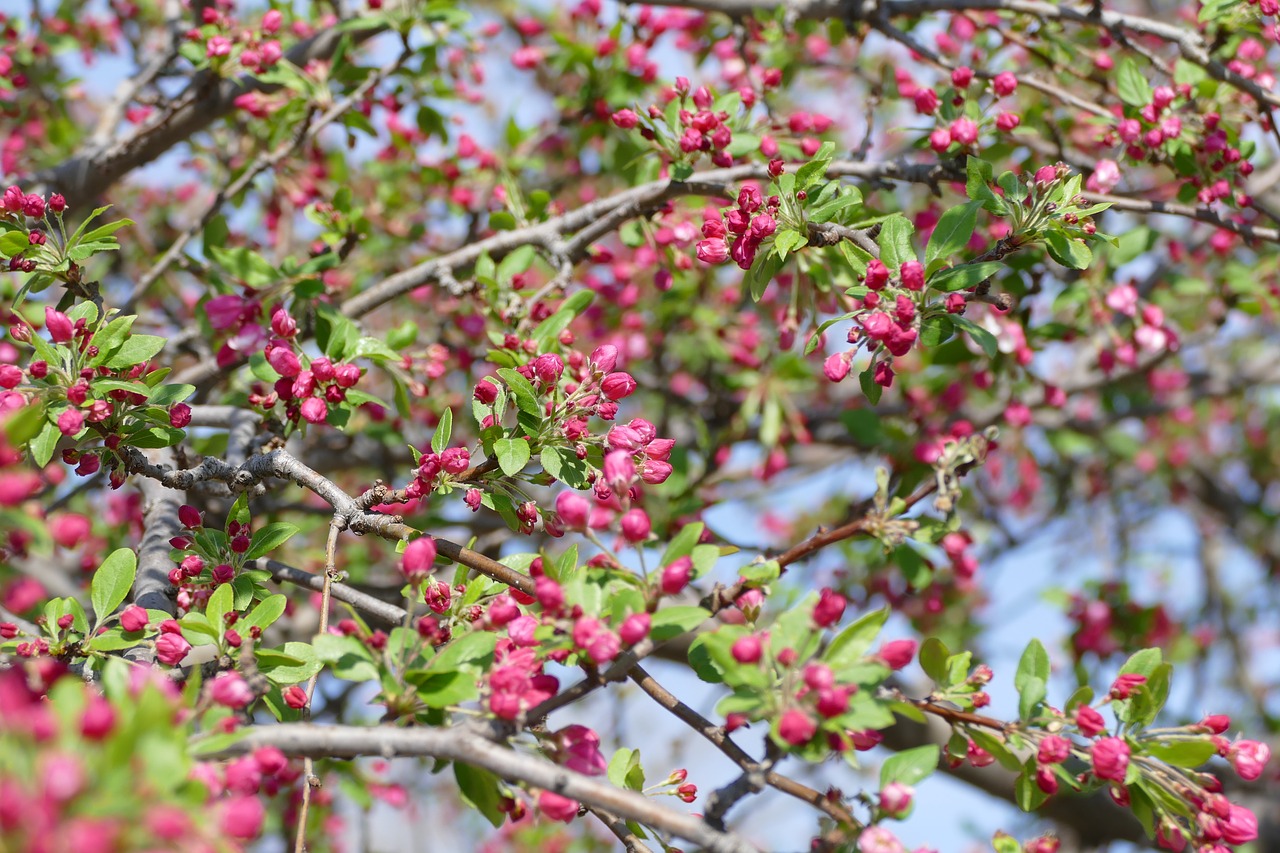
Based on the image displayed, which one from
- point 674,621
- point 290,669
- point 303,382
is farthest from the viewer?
point 303,382

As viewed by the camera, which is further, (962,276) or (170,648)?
(962,276)

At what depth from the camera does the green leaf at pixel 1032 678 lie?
1.74m

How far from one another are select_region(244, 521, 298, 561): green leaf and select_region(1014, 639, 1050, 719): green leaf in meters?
1.56

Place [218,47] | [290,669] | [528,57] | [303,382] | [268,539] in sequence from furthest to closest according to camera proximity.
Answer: [528,57] < [218,47] < [303,382] < [268,539] < [290,669]

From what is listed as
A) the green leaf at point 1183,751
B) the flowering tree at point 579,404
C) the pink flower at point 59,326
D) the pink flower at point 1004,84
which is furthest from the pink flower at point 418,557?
the pink flower at point 1004,84

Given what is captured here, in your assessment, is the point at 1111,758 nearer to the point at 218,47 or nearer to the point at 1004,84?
the point at 1004,84

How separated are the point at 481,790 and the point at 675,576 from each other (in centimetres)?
50

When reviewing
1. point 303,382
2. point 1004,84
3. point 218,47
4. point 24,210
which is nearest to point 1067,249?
point 1004,84

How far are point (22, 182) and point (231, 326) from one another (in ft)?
3.16

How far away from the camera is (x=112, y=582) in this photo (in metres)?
1.91

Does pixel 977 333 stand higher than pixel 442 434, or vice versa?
pixel 977 333

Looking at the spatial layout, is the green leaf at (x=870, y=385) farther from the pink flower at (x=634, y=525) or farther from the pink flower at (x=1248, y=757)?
the pink flower at (x=1248, y=757)

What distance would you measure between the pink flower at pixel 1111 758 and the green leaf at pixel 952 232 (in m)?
0.99

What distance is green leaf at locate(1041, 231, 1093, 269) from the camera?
1.98 m
